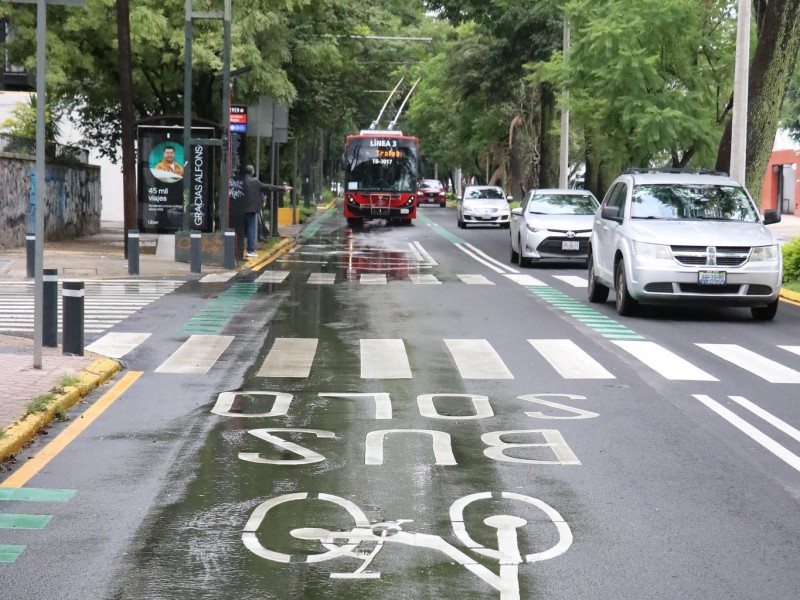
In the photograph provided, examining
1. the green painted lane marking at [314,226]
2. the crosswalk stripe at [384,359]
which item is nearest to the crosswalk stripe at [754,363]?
the crosswalk stripe at [384,359]

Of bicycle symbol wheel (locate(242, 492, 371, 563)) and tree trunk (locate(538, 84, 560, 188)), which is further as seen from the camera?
tree trunk (locate(538, 84, 560, 188))

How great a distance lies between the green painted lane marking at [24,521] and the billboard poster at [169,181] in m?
22.6

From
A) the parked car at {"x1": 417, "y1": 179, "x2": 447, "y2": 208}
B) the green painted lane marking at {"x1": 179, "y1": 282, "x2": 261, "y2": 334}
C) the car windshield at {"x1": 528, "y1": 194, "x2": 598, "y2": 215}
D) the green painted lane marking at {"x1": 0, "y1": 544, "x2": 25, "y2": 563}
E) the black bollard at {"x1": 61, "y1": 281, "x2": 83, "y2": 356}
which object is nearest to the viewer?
the green painted lane marking at {"x1": 0, "y1": 544, "x2": 25, "y2": 563}

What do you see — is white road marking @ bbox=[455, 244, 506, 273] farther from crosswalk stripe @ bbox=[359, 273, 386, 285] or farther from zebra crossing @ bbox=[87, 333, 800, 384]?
zebra crossing @ bbox=[87, 333, 800, 384]

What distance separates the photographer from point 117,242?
3741 centimetres

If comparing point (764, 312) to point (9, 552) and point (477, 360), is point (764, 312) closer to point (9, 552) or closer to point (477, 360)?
point (477, 360)

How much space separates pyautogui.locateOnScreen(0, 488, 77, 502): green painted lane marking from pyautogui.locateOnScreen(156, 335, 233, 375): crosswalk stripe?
4.78 metres

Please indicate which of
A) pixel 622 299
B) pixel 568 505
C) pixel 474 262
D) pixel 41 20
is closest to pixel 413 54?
pixel 474 262

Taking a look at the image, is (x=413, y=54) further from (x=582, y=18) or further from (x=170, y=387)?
(x=170, y=387)

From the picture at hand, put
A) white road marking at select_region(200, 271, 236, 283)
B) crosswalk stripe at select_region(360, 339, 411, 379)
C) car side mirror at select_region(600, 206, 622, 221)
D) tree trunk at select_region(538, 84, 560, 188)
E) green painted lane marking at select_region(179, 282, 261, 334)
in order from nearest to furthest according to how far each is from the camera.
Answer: crosswalk stripe at select_region(360, 339, 411, 379) < green painted lane marking at select_region(179, 282, 261, 334) < car side mirror at select_region(600, 206, 622, 221) < white road marking at select_region(200, 271, 236, 283) < tree trunk at select_region(538, 84, 560, 188)

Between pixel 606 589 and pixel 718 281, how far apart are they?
11686mm

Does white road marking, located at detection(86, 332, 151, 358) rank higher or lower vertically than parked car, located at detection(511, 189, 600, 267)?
lower

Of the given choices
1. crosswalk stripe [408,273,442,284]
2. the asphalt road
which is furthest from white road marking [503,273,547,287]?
the asphalt road

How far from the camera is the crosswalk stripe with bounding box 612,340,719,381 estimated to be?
12.3 m
